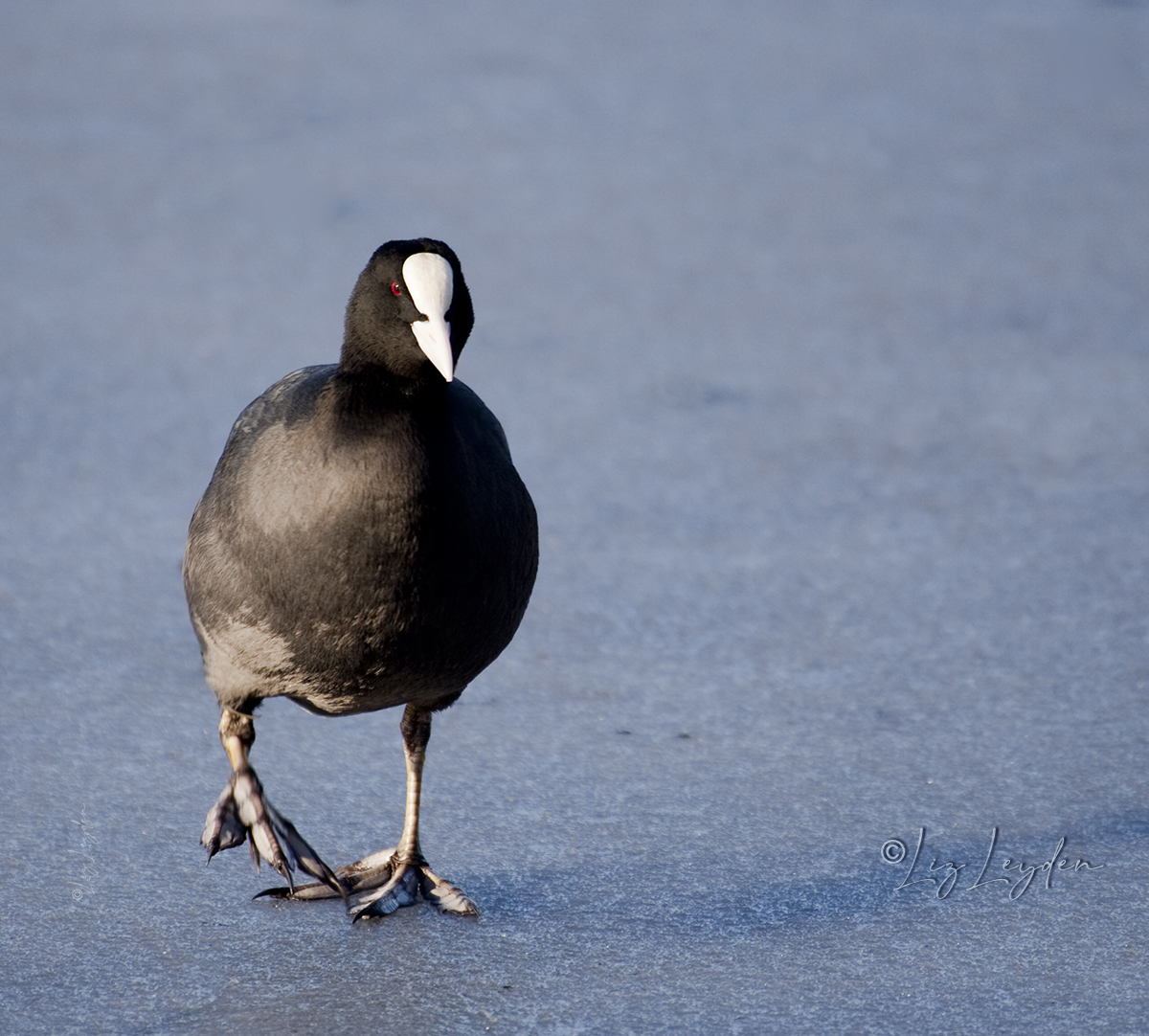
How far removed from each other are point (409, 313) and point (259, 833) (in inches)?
39.3

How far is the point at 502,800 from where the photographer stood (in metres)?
3.19

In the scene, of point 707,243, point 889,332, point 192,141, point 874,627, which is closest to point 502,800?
point 874,627

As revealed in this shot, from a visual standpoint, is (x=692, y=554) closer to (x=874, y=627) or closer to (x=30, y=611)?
(x=874, y=627)

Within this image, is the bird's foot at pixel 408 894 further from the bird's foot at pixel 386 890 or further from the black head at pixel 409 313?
the black head at pixel 409 313

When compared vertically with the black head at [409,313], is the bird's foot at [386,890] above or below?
below

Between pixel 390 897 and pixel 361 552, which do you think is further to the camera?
pixel 390 897

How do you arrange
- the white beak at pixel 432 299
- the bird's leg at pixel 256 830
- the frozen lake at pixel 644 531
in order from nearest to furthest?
the white beak at pixel 432 299, the frozen lake at pixel 644 531, the bird's leg at pixel 256 830

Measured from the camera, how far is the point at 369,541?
2.56m

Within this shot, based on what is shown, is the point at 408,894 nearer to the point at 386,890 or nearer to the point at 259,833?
the point at 386,890

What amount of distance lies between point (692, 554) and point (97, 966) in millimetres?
2192
